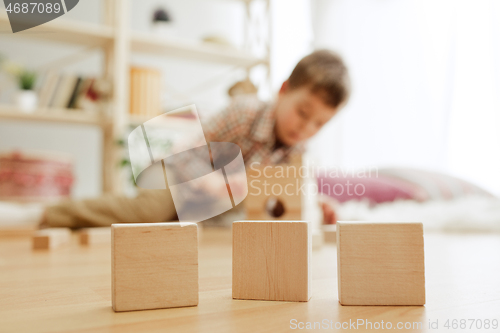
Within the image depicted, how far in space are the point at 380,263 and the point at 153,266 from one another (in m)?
0.22

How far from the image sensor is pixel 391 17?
2.38 m

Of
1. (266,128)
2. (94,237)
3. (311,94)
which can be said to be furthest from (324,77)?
(94,237)

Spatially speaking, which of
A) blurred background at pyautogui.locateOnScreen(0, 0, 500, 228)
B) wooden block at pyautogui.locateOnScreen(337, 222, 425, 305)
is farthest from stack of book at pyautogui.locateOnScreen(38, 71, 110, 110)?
wooden block at pyautogui.locateOnScreen(337, 222, 425, 305)

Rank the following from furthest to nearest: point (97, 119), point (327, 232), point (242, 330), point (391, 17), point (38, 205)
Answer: point (391, 17)
point (97, 119)
point (38, 205)
point (327, 232)
point (242, 330)

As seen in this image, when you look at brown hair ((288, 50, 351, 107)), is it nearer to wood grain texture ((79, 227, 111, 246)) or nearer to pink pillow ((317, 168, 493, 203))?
wood grain texture ((79, 227, 111, 246))

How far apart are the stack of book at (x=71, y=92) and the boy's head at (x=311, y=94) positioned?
0.84 metres

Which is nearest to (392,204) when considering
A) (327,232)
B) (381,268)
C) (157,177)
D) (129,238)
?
(327,232)

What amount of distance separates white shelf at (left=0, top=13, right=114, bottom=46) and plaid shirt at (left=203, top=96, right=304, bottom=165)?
0.65 metres

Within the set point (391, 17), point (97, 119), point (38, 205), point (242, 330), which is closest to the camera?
point (242, 330)

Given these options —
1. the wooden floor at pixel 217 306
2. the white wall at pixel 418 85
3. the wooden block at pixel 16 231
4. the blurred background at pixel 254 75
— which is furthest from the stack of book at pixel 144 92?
the wooden floor at pixel 217 306

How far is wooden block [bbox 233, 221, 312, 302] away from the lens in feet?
1.30

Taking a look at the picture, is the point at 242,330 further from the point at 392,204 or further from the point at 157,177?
the point at 392,204

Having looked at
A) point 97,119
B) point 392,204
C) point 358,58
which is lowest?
point 392,204

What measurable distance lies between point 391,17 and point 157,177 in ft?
6.05
